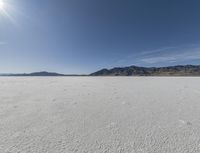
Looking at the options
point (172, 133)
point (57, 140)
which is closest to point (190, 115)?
point (172, 133)

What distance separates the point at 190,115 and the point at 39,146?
118 inches

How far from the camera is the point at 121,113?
302 centimetres

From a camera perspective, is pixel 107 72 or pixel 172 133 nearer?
pixel 172 133

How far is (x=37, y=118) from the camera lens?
2705 millimetres

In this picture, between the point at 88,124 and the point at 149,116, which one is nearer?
the point at 88,124

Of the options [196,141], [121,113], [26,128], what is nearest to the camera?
[196,141]

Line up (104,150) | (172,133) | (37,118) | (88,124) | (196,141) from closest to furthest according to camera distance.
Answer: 1. (104,150)
2. (196,141)
3. (172,133)
4. (88,124)
5. (37,118)

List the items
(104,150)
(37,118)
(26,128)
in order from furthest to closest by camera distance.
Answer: (37,118) < (26,128) < (104,150)

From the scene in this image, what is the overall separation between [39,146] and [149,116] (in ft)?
7.16

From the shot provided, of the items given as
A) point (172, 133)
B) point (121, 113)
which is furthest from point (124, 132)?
point (121, 113)

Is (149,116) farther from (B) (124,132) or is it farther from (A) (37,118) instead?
(A) (37,118)

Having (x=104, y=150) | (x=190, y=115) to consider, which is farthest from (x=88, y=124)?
(x=190, y=115)

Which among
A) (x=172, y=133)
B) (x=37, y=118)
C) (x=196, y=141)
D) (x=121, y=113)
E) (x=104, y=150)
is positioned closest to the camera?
(x=104, y=150)

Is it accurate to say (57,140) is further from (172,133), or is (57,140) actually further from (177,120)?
(177,120)
